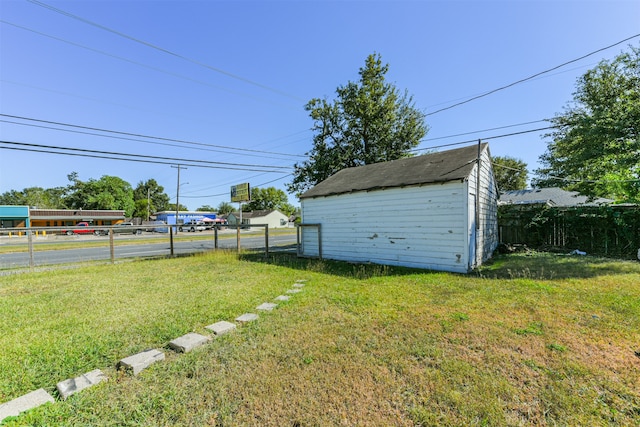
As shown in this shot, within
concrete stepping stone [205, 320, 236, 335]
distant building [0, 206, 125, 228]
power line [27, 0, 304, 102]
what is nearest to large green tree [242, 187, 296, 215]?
distant building [0, 206, 125, 228]

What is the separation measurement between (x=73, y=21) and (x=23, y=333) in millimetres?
10101

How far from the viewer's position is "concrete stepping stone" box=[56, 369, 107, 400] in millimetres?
2283

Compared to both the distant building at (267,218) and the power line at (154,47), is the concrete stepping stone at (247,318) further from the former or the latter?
the distant building at (267,218)

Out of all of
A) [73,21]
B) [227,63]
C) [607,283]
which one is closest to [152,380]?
[607,283]

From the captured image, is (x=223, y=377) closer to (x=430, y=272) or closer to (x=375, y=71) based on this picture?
(x=430, y=272)

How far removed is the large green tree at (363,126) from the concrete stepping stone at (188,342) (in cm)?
1504

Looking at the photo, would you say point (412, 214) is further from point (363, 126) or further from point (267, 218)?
point (267, 218)

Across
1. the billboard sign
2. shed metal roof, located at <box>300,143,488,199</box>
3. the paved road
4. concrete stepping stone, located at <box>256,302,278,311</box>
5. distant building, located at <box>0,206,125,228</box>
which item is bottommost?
the paved road

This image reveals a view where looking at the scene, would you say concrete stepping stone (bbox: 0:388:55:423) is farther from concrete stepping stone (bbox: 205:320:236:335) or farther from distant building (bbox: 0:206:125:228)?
distant building (bbox: 0:206:125:228)

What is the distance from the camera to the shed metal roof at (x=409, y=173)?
7574mm

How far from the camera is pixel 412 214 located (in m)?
7.94

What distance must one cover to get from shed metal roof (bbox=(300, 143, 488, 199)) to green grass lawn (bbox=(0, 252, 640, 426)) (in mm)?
3197

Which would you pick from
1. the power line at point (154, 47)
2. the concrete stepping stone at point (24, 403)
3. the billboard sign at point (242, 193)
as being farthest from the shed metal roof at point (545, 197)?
the billboard sign at point (242, 193)

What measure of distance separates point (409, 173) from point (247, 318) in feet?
22.9
